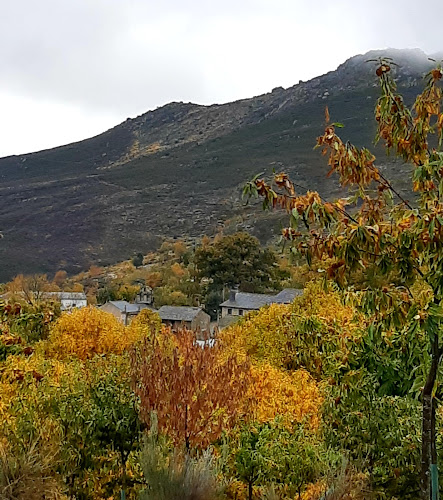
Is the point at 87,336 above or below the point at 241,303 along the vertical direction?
above

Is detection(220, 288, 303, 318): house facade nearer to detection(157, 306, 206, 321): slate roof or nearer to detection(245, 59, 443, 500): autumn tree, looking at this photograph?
detection(157, 306, 206, 321): slate roof

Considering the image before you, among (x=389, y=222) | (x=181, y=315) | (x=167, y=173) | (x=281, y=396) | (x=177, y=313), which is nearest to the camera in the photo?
(x=389, y=222)

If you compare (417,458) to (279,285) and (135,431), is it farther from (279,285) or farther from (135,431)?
(279,285)

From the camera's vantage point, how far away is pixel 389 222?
5.04 m

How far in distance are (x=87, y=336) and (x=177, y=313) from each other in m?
22.2

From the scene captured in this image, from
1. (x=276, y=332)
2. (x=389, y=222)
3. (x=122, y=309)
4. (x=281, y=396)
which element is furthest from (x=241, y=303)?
(x=389, y=222)

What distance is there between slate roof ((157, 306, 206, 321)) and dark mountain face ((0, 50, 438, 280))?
2915 centimetres

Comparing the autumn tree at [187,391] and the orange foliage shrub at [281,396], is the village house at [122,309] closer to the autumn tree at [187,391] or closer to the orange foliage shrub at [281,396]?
the orange foliage shrub at [281,396]

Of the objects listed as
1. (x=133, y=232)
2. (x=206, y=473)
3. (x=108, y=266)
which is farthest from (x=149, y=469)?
(x=133, y=232)

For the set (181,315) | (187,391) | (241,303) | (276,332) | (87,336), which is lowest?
(241,303)

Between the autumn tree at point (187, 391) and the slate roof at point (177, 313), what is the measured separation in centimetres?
3587

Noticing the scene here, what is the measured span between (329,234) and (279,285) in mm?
52528

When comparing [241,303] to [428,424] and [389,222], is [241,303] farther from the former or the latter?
[389,222]

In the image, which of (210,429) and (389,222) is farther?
(210,429)
